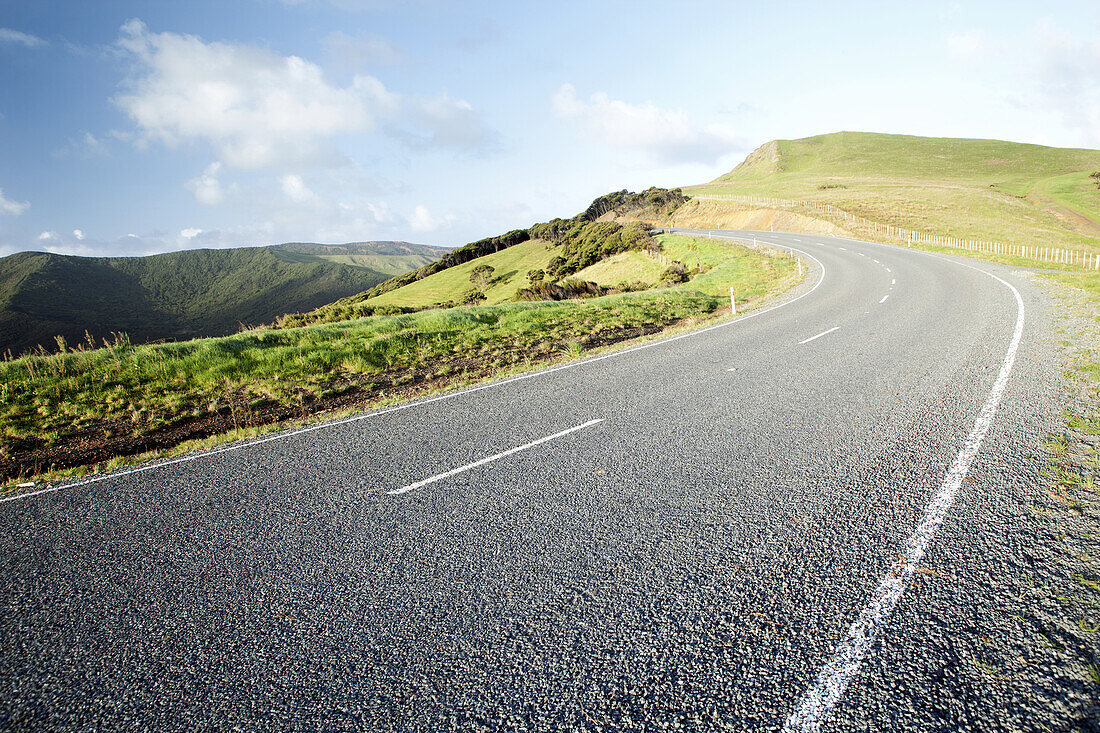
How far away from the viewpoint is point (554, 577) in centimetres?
340

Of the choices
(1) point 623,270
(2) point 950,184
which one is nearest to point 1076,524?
(1) point 623,270

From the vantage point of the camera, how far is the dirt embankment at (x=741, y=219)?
5234 cm

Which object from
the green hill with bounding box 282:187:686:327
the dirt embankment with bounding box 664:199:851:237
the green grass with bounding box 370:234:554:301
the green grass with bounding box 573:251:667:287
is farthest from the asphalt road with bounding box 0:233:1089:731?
the dirt embankment with bounding box 664:199:851:237

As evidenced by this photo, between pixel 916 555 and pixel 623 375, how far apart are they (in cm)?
574

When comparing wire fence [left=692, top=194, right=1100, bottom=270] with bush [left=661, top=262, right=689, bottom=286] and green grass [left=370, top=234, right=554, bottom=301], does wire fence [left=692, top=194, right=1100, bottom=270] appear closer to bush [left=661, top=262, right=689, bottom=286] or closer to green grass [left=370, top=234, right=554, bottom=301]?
bush [left=661, top=262, right=689, bottom=286]

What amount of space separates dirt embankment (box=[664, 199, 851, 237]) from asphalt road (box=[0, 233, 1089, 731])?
5208 centimetres

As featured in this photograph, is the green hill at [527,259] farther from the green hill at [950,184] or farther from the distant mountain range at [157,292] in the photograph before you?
the distant mountain range at [157,292]

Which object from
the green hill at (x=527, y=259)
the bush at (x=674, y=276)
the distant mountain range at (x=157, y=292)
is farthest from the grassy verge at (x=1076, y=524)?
A: the distant mountain range at (x=157, y=292)

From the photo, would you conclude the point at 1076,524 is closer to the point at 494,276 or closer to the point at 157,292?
the point at 494,276

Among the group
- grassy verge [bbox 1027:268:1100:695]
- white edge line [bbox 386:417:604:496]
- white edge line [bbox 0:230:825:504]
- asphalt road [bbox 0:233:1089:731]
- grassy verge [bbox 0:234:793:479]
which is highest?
grassy verge [bbox 0:234:793:479]

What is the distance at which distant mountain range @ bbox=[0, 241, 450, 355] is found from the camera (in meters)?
80.2

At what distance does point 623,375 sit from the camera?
8.87m

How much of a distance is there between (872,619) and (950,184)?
98907 mm

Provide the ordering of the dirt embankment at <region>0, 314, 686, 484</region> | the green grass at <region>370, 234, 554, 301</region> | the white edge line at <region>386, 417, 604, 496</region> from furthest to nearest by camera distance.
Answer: the green grass at <region>370, 234, 554, 301</region> < the dirt embankment at <region>0, 314, 686, 484</region> < the white edge line at <region>386, 417, 604, 496</region>
